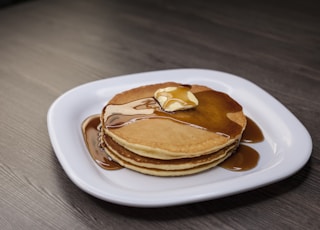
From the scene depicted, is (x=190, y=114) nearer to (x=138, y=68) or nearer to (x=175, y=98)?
(x=175, y=98)

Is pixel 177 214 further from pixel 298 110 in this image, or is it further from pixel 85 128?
pixel 298 110

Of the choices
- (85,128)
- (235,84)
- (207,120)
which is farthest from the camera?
(235,84)

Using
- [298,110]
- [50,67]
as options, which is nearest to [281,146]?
[298,110]

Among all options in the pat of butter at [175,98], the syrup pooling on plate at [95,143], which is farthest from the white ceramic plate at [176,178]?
the pat of butter at [175,98]

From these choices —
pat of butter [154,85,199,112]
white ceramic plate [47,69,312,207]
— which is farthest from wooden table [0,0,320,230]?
pat of butter [154,85,199,112]

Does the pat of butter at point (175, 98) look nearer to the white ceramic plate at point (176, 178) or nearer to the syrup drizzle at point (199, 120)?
the syrup drizzle at point (199, 120)
